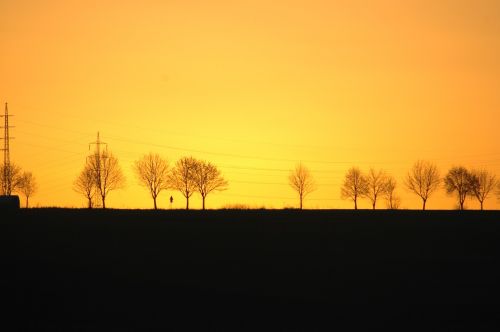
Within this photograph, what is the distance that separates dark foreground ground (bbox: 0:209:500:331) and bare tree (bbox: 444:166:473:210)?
84.2m

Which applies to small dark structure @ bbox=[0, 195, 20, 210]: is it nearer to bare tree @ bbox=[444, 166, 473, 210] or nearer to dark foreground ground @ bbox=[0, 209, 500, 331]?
dark foreground ground @ bbox=[0, 209, 500, 331]

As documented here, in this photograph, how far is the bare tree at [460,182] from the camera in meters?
156

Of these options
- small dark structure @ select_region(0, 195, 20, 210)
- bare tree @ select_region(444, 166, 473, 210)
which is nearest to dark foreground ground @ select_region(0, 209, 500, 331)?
small dark structure @ select_region(0, 195, 20, 210)

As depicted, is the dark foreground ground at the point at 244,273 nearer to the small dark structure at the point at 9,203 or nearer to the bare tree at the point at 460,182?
the small dark structure at the point at 9,203

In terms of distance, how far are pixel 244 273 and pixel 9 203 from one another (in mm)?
43023

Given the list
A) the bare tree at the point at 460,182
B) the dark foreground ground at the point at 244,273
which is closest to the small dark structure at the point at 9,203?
the dark foreground ground at the point at 244,273

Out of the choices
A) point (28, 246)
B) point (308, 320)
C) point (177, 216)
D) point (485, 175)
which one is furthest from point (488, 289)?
point (485, 175)

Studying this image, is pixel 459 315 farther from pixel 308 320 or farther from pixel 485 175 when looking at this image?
pixel 485 175

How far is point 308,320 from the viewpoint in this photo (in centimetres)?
3700

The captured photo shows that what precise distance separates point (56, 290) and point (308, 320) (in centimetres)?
1444

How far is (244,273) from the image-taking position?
47406 mm

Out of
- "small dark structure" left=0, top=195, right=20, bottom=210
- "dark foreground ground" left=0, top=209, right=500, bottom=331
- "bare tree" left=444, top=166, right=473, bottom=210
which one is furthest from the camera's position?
"bare tree" left=444, top=166, right=473, bottom=210

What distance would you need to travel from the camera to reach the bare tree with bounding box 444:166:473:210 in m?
156

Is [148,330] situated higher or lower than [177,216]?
lower
